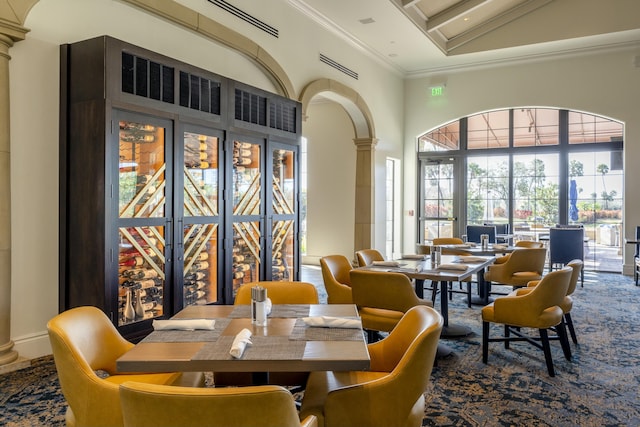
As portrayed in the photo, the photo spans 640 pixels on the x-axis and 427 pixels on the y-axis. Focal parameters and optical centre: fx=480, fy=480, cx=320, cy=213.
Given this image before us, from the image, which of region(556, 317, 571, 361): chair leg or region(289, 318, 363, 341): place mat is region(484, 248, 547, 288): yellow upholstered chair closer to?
region(556, 317, 571, 361): chair leg

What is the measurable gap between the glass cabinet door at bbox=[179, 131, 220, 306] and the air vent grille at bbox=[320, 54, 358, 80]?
333 cm

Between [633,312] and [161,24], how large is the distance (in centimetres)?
641

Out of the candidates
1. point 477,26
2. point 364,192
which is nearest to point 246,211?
point 364,192

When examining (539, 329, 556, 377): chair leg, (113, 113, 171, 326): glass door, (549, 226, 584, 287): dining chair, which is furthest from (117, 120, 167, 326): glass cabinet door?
(549, 226, 584, 287): dining chair

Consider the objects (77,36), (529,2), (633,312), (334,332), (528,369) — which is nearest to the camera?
(334,332)

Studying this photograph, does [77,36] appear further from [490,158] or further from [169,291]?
[490,158]

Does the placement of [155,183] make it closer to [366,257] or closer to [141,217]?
[141,217]

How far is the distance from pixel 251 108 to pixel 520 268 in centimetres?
372

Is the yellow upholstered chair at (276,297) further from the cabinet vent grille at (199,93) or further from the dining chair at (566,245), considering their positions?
the dining chair at (566,245)

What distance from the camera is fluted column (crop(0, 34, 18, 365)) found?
3.59 meters

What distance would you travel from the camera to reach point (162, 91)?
4285 millimetres

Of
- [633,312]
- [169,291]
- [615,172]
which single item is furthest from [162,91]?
[615,172]

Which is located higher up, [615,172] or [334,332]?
[615,172]

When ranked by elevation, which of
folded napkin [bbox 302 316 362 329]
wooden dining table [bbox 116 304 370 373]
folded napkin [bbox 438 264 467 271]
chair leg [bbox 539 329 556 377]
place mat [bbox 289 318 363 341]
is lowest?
chair leg [bbox 539 329 556 377]
